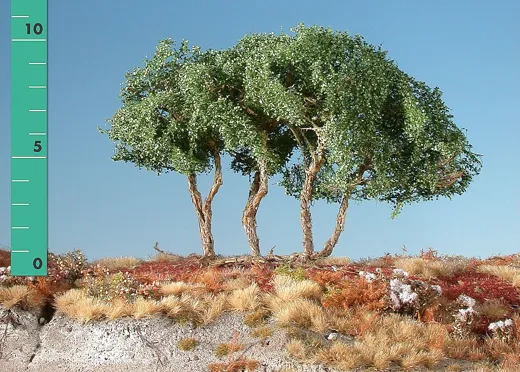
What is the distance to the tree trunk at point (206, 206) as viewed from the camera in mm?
27516

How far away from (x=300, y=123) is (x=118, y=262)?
30.5 feet

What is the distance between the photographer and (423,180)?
25.0 meters

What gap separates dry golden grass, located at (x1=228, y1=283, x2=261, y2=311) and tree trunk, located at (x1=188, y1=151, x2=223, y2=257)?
42.0 ft

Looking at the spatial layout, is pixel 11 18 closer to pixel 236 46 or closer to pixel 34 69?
pixel 34 69

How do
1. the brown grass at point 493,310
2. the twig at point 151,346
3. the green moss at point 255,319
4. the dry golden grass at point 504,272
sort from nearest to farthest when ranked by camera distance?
1. the twig at point 151,346
2. the green moss at point 255,319
3. the brown grass at point 493,310
4. the dry golden grass at point 504,272

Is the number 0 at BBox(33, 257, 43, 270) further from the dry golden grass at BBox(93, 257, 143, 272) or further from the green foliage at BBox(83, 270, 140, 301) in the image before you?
the dry golden grass at BBox(93, 257, 143, 272)

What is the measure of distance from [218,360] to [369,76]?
13.9 meters

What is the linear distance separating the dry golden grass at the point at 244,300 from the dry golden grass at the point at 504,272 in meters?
8.95

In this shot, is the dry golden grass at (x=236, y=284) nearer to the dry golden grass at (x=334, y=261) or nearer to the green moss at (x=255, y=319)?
the green moss at (x=255, y=319)

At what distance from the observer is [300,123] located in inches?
920

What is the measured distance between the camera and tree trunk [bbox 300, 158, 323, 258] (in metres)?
25.1

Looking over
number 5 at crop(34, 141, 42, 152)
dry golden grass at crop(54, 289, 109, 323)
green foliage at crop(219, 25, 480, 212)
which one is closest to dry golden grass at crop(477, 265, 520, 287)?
green foliage at crop(219, 25, 480, 212)

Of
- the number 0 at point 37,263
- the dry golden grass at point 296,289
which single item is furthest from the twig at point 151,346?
the number 0 at point 37,263

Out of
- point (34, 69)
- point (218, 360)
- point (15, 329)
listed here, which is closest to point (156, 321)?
point (218, 360)
